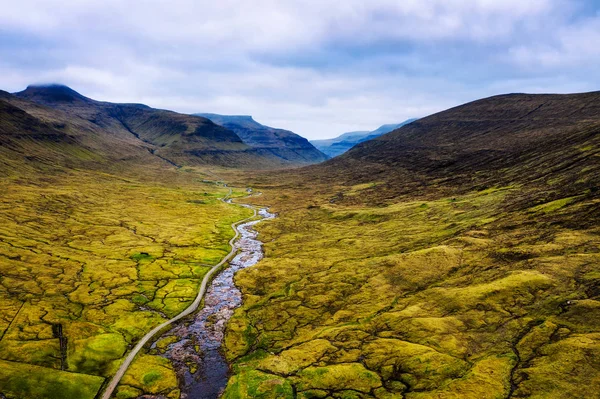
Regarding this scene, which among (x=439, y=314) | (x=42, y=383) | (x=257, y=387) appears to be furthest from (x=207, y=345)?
(x=439, y=314)

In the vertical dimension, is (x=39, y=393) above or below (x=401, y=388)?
below

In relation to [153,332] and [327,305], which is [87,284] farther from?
[327,305]

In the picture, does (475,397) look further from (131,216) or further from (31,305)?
(131,216)

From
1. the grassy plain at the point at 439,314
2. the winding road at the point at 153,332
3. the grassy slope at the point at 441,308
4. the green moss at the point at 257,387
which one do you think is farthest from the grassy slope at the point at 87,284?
the grassy slope at the point at 441,308

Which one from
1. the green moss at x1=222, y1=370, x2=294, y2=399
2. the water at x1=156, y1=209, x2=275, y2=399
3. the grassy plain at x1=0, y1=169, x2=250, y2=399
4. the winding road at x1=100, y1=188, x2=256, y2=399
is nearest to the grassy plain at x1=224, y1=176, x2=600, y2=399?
the green moss at x1=222, y1=370, x2=294, y2=399

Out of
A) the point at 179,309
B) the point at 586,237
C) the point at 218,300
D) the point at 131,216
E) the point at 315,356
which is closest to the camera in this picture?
the point at 315,356

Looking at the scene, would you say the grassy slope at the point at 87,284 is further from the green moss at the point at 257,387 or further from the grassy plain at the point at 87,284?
the green moss at the point at 257,387

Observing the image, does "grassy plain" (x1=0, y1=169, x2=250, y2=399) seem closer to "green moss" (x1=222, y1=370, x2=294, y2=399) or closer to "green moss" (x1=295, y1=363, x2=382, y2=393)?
"green moss" (x1=222, y1=370, x2=294, y2=399)

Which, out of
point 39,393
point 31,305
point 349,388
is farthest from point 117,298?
point 349,388
